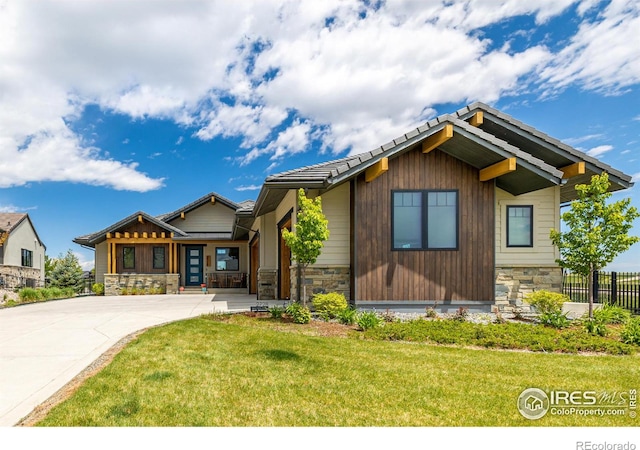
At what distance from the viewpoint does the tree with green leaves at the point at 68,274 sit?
24.7 meters

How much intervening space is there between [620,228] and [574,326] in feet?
7.85

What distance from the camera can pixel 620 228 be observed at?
9.02m

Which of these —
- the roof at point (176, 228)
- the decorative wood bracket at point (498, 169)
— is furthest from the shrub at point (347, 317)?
the roof at point (176, 228)

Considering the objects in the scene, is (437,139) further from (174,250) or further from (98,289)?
(98,289)

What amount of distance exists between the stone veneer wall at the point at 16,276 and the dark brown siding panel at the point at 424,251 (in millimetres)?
26441

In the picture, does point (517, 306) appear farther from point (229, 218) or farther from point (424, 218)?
point (229, 218)

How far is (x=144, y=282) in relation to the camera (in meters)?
21.4

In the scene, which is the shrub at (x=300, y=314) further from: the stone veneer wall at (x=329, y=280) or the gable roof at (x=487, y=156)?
the gable roof at (x=487, y=156)

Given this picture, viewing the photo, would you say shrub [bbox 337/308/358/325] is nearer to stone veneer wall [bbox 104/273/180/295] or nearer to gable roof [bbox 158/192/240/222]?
stone veneer wall [bbox 104/273/180/295]

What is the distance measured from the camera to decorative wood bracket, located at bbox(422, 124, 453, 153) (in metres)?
9.66

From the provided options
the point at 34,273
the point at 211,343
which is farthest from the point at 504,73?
the point at 34,273

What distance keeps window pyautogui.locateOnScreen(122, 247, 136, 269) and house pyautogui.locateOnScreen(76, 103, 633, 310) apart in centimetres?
1383

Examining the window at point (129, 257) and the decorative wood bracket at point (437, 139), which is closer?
the decorative wood bracket at point (437, 139)

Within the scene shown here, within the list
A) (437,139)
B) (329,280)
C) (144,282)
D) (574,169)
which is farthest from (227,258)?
(574,169)
